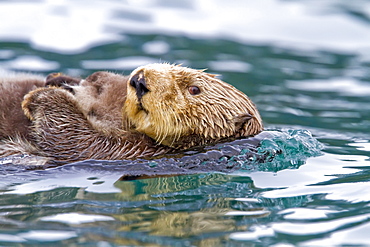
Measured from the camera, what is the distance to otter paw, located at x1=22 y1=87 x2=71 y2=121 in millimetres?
5832

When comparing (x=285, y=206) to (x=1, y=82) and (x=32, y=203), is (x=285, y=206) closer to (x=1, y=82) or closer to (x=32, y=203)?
(x=32, y=203)

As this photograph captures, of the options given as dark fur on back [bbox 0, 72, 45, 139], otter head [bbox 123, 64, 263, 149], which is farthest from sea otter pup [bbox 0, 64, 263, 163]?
dark fur on back [bbox 0, 72, 45, 139]

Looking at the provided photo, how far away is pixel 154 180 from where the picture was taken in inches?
222


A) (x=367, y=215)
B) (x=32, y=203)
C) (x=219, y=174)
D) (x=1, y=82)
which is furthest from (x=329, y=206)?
(x=1, y=82)

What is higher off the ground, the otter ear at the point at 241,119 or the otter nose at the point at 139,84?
the otter nose at the point at 139,84

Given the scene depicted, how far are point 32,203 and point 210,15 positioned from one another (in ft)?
27.1

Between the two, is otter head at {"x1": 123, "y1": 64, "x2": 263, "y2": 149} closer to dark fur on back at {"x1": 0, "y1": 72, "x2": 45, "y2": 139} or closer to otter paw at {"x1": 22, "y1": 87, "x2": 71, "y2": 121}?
otter paw at {"x1": 22, "y1": 87, "x2": 71, "y2": 121}

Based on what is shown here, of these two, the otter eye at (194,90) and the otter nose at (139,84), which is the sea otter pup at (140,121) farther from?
the otter nose at (139,84)

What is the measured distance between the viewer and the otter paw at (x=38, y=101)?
A: 19.1ft

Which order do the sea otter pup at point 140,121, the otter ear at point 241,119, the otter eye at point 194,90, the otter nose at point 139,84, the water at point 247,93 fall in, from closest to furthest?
the water at point 247,93, the otter nose at point 139,84, the sea otter pup at point 140,121, the otter eye at point 194,90, the otter ear at point 241,119

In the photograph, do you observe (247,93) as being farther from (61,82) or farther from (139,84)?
(139,84)

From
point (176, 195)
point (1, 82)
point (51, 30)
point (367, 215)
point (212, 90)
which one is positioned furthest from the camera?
point (51, 30)

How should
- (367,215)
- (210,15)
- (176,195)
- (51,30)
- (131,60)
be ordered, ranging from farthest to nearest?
(210,15)
(51,30)
(131,60)
(176,195)
(367,215)

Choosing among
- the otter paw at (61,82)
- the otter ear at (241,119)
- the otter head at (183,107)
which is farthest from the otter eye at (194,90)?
the otter paw at (61,82)
